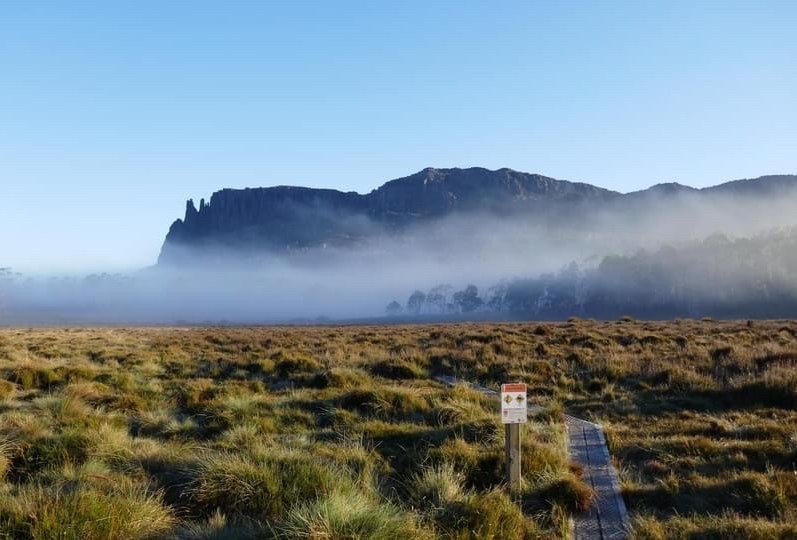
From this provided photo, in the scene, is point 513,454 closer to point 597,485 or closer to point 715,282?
point 597,485

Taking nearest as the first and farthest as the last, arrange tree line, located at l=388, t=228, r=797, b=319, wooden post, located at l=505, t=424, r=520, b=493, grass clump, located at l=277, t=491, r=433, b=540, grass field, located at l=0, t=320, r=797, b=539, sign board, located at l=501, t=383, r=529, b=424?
1. grass clump, located at l=277, t=491, r=433, b=540
2. grass field, located at l=0, t=320, r=797, b=539
3. sign board, located at l=501, t=383, r=529, b=424
4. wooden post, located at l=505, t=424, r=520, b=493
5. tree line, located at l=388, t=228, r=797, b=319

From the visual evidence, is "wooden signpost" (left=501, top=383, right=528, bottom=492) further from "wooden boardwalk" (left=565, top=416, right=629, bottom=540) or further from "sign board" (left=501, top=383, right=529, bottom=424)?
"wooden boardwalk" (left=565, top=416, right=629, bottom=540)

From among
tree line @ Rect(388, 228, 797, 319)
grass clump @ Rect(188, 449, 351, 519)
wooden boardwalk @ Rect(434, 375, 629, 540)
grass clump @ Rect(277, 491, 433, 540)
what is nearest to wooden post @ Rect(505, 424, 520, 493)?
wooden boardwalk @ Rect(434, 375, 629, 540)

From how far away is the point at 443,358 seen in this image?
1992 centimetres

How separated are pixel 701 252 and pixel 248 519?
203531mm

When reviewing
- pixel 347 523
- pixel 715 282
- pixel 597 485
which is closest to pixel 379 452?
pixel 597 485

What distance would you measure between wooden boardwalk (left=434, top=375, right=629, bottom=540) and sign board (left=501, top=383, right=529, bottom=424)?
3.98ft

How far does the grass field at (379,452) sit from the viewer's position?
557 centimetres

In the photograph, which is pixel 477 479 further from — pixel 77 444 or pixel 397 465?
pixel 77 444

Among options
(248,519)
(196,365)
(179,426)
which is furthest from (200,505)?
(196,365)

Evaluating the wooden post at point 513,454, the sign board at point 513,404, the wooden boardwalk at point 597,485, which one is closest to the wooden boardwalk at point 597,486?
the wooden boardwalk at point 597,485

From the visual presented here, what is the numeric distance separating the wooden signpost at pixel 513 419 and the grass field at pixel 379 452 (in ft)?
0.87

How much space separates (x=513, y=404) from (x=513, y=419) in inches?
6.6

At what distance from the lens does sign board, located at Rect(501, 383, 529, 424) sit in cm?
668
